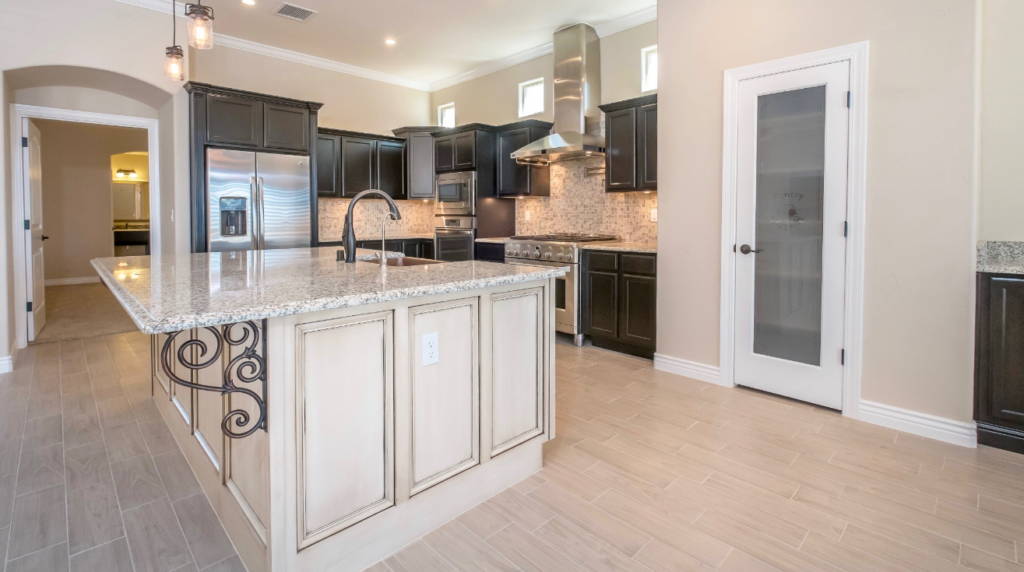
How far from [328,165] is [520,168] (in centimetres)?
224

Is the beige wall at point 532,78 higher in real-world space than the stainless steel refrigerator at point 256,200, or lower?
higher

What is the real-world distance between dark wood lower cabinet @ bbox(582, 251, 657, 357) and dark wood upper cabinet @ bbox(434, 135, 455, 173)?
7.88ft

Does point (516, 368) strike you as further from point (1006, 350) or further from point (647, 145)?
point (647, 145)

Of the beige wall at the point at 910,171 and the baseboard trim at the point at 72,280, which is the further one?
the baseboard trim at the point at 72,280

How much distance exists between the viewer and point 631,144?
14.9ft

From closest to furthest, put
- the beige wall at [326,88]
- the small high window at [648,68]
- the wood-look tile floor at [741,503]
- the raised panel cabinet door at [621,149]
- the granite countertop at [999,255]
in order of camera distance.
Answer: the wood-look tile floor at [741,503] < the granite countertop at [999,255] < the raised panel cabinet door at [621,149] < the small high window at [648,68] < the beige wall at [326,88]

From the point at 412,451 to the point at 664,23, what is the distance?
349 cm

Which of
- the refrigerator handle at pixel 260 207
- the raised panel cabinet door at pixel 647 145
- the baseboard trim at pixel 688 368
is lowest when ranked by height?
the baseboard trim at pixel 688 368

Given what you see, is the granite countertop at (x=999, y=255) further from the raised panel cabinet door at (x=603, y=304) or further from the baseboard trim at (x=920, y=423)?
the raised panel cabinet door at (x=603, y=304)

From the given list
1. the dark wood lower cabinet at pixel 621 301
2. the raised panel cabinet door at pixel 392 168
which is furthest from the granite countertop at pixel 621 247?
the raised panel cabinet door at pixel 392 168

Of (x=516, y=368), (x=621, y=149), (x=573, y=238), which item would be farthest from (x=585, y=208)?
(x=516, y=368)

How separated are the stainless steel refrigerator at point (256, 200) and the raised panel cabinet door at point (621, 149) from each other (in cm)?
303

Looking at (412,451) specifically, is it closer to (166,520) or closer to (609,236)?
(166,520)

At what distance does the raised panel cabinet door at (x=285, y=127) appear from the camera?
5191 millimetres
